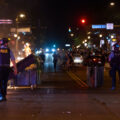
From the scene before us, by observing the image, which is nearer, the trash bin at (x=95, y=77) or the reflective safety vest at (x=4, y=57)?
the reflective safety vest at (x=4, y=57)

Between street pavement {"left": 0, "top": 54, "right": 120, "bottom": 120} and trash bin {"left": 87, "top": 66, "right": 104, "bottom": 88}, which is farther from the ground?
trash bin {"left": 87, "top": 66, "right": 104, "bottom": 88}

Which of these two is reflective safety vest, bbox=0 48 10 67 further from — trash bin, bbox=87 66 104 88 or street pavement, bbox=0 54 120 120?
trash bin, bbox=87 66 104 88

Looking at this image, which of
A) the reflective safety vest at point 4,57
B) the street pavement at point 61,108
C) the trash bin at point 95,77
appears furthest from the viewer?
the trash bin at point 95,77

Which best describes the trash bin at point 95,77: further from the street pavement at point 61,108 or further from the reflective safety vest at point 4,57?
the reflective safety vest at point 4,57

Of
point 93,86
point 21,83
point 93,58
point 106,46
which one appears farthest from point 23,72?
point 106,46

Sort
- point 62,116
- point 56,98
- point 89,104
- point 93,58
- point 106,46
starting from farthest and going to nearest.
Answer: point 106,46
point 93,58
point 56,98
point 89,104
point 62,116

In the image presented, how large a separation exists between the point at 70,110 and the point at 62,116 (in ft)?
2.33

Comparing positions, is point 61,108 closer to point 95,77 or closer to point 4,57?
point 4,57

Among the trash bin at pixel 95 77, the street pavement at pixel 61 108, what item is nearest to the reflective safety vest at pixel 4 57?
the street pavement at pixel 61 108

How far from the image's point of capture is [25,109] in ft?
25.0

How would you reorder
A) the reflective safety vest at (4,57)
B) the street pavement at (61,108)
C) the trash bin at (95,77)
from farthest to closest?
the trash bin at (95,77), the reflective safety vest at (4,57), the street pavement at (61,108)

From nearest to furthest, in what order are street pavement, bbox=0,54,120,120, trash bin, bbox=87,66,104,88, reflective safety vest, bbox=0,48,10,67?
street pavement, bbox=0,54,120,120, reflective safety vest, bbox=0,48,10,67, trash bin, bbox=87,66,104,88

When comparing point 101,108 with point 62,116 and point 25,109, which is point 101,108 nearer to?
point 62,116

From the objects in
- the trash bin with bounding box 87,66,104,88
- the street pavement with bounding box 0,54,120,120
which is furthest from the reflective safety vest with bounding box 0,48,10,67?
the trash bin with bounding box 87,66,104,88
